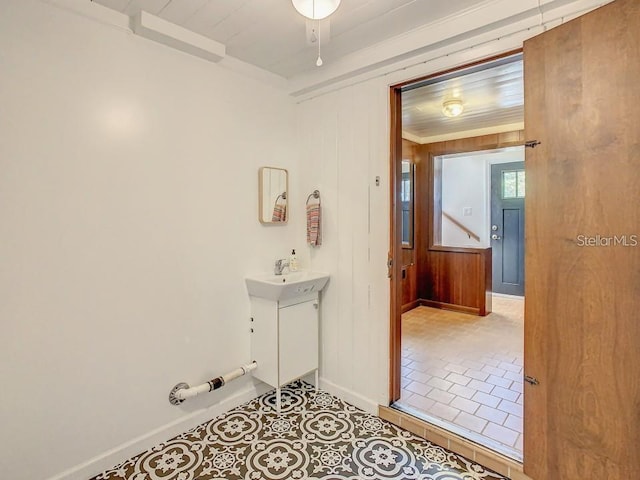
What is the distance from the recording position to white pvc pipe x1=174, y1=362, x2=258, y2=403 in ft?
6.73

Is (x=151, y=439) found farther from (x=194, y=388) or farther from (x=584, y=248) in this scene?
(x=584, y=248)

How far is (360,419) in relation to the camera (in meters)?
2.26

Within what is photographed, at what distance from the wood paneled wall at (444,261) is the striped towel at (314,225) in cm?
263

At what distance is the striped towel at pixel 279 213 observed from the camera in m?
2.60

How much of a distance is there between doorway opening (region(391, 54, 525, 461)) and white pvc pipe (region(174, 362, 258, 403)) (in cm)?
101

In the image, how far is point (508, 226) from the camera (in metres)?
5.40

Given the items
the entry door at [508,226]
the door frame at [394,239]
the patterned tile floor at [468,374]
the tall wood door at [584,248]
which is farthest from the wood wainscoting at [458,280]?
the tall wood door at [584,248]

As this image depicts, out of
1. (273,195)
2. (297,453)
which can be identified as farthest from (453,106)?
(297,453)

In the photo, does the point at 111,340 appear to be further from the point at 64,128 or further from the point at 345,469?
the point at 345,469

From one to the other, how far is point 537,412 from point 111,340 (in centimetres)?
216

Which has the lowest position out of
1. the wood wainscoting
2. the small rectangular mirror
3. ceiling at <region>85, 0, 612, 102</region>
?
the wood wainscoting

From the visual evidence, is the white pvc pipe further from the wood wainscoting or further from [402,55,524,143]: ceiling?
the wood wainscoting

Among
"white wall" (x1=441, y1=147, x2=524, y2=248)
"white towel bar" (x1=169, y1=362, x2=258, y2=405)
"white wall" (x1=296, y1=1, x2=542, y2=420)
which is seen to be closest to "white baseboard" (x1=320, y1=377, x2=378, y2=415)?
"white wall" (x1=296, y1=1, x2=542, y2=420)

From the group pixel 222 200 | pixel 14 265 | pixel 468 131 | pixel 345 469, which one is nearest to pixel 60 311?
pixel 14 265
